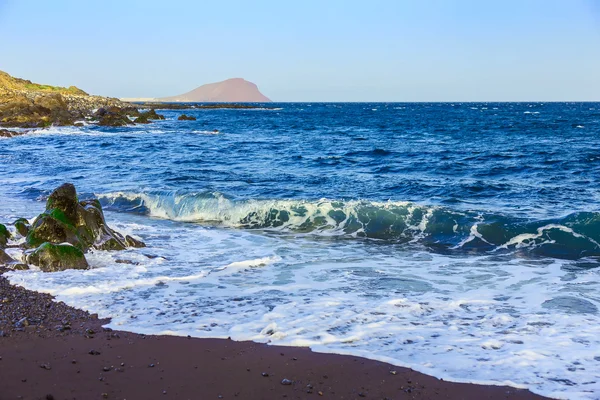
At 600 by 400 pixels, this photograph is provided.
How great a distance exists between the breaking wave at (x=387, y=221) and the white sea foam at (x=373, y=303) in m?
1.15

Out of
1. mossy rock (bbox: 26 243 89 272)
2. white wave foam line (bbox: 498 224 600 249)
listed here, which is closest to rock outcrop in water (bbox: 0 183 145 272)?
mossy rock (bbox: 26 243 89 272)

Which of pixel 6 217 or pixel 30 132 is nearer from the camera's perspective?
pixel 6 217

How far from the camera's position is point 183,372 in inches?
187

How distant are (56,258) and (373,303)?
462 cm

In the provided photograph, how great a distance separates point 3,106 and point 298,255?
150 feet

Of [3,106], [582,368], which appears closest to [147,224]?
[582,368]

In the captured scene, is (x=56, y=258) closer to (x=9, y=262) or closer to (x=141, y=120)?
(x=9, y=262)

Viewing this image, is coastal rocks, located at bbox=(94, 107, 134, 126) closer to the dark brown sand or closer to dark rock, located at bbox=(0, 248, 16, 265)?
dark rock, located at bbox=(0, 248, 16, 265)

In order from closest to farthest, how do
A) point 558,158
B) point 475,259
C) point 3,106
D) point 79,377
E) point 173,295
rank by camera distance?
point 79,377
point 173,295
point 475,259
point 558,158
point 3,106

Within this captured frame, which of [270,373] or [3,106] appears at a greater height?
[3,106]

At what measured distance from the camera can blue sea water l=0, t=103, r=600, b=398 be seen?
559cm

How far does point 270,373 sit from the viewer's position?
4770 millimetres

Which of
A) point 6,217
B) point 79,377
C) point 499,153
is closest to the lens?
point 79,377

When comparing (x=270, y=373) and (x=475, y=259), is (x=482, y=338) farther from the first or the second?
(x=475, y=259)
